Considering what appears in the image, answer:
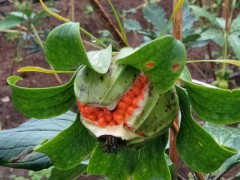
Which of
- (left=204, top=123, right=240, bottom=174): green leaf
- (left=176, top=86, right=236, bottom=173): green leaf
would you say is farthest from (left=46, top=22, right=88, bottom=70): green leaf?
(left=204, top=123, right=240, bottom=174): green leaf

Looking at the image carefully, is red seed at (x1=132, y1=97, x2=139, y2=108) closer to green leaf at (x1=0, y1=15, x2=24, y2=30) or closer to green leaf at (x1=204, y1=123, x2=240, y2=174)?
green leaf at (x1=204, y1=123, x2=240, y2=174)

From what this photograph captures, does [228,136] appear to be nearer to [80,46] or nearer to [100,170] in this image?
[100,170]

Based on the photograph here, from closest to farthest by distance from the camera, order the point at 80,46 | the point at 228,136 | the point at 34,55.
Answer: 1. the point at 80,46
2. the point at 228,136
3. the point at 34,55

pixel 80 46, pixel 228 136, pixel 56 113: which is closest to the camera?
pixel 80 46

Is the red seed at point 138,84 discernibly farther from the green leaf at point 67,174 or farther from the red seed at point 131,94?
the green leaf at point 67,174

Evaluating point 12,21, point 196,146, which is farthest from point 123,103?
point 12,21

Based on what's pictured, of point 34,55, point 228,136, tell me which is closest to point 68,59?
point 228,136

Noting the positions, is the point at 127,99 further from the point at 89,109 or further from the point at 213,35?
the point at 213,35
